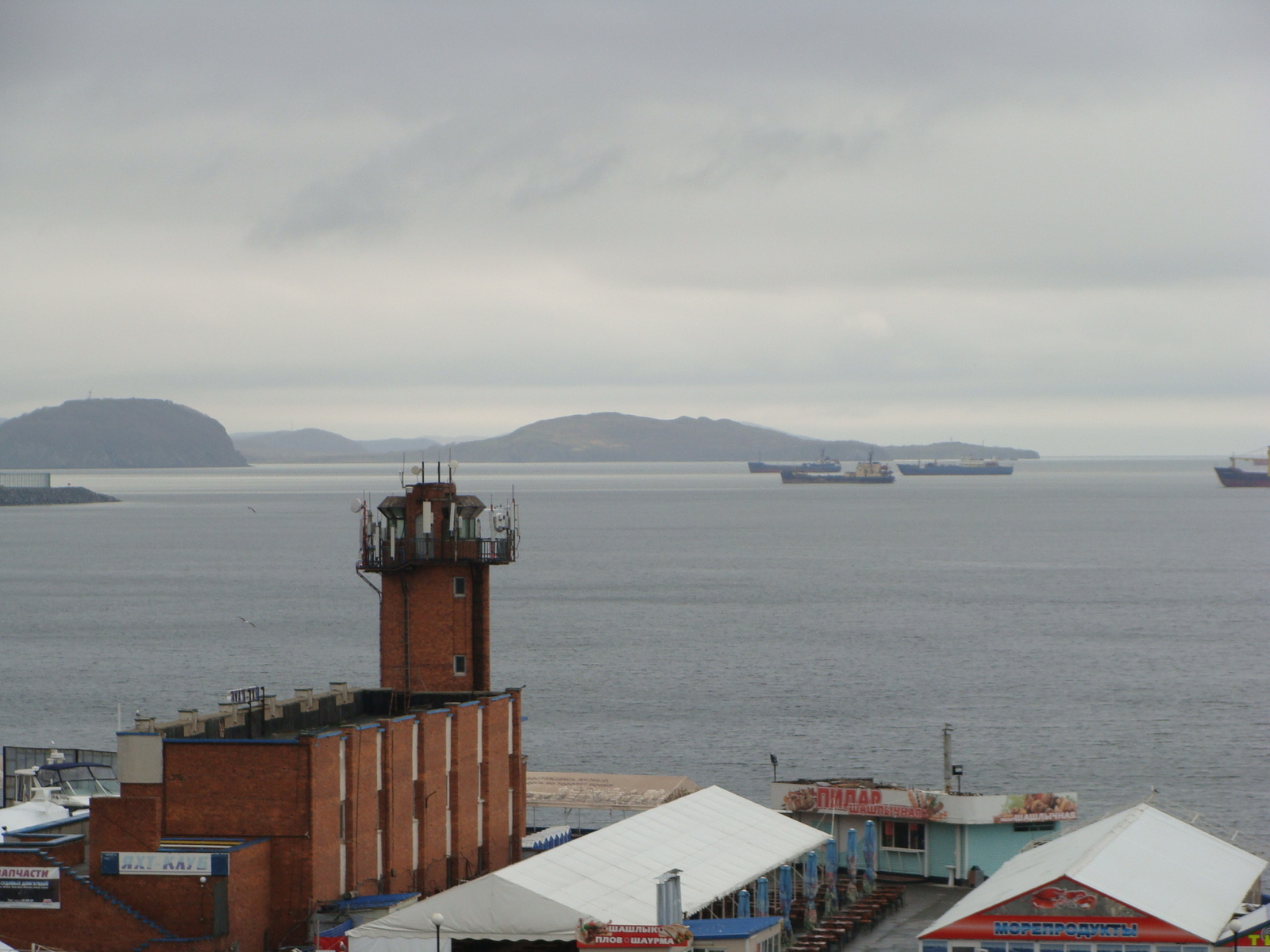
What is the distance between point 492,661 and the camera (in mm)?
118188

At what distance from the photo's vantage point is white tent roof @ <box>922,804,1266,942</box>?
3647 cm

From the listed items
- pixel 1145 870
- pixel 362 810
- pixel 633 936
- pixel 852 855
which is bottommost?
pixel 852 855

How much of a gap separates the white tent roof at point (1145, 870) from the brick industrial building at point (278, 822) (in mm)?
14873

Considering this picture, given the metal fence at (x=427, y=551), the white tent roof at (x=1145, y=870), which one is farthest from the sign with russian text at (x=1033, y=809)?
the metal fence at (x=427, y=551)

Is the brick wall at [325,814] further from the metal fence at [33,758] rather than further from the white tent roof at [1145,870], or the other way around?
the metal fence at [33,758]

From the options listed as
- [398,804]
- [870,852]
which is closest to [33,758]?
[398,804]

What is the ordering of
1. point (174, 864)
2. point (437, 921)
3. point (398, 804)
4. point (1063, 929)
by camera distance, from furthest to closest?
point (398, 804), point (174, 864), point (1063, 929), point (437, 921)

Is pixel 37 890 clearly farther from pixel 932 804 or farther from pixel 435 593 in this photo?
pixel 932 804

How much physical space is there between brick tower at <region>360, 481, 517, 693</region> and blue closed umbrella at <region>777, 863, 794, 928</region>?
12772 mm

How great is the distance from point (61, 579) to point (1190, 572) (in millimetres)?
136740

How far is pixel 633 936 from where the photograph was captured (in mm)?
34719

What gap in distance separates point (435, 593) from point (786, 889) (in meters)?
15.3

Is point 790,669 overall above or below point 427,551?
below

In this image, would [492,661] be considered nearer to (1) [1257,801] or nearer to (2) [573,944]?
(1) [1257,801]
